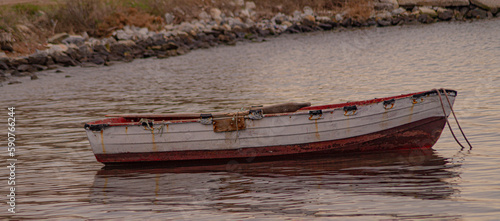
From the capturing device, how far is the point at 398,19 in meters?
50.3

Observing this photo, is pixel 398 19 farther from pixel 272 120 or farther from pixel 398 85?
pixel 272 120

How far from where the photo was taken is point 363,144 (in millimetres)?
11125

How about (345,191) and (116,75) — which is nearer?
(345,191)

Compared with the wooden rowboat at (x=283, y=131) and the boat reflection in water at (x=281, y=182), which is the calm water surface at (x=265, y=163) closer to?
the boat reflection in water at (x=281, y=182)

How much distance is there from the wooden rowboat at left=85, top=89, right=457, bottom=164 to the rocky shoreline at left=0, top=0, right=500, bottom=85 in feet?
68.2

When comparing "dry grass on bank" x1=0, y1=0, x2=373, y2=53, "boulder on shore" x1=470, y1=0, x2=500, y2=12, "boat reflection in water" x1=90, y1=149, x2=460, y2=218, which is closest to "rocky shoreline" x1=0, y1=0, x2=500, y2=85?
"boulder on shore" x1=470, y1=0, x2=500, y2=12

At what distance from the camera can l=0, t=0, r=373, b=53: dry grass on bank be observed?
40.2 meters

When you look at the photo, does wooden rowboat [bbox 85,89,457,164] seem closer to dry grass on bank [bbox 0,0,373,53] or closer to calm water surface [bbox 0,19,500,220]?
calm water surface [bbox 0,19,500,220]

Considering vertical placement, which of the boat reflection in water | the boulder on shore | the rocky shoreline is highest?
the boulder on shore

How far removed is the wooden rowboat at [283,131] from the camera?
427 inches

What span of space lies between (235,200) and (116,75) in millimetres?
23181

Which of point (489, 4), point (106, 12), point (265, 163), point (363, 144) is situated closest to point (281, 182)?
point (265, 163)

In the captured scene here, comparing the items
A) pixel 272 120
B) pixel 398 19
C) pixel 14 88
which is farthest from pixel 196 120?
pixel 398 19

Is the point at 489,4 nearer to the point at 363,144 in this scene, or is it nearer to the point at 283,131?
the point at 363,144
